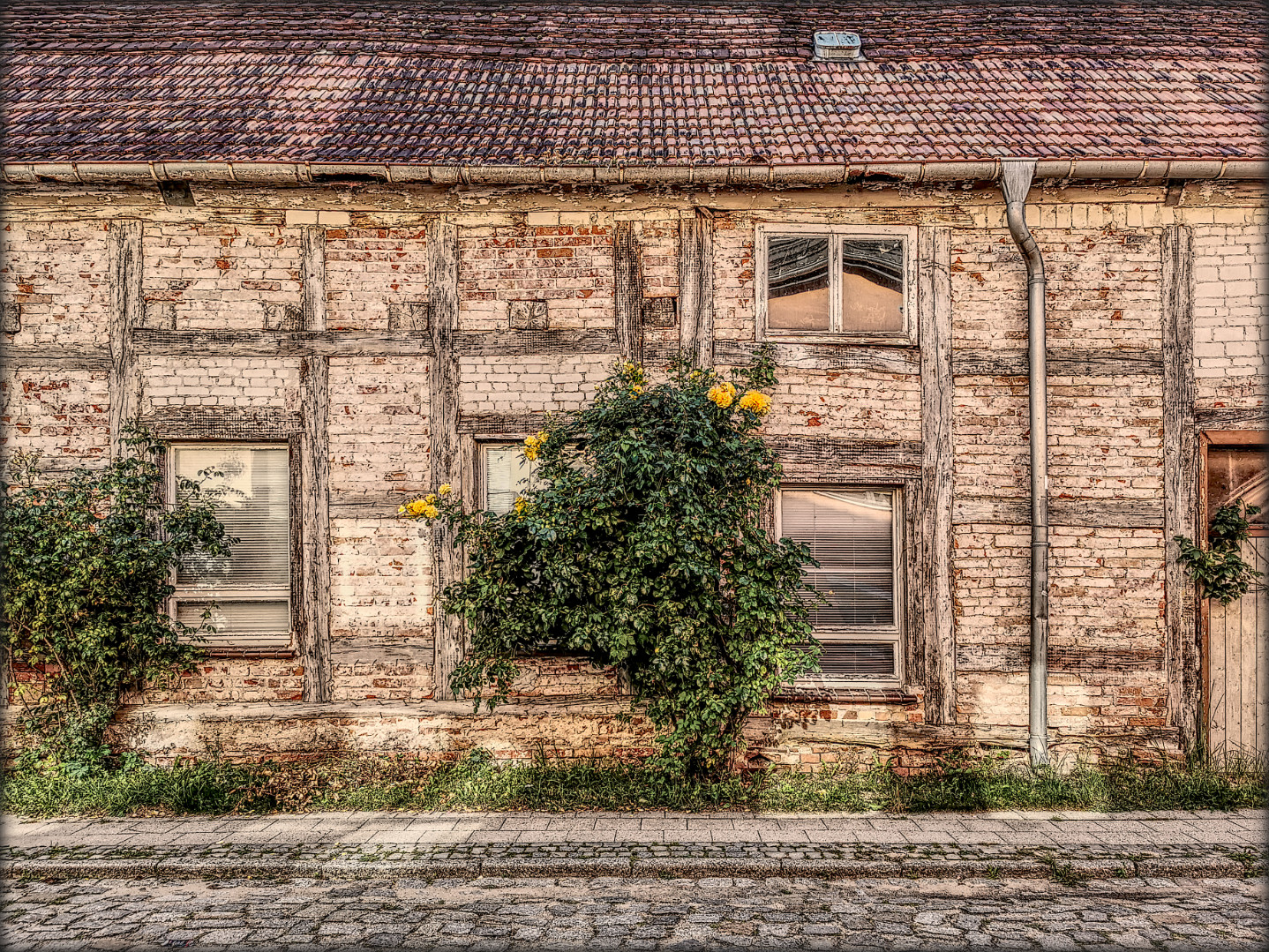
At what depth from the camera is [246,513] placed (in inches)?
257

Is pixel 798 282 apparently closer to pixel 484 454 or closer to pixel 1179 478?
pixel 484 454

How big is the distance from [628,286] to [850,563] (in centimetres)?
301

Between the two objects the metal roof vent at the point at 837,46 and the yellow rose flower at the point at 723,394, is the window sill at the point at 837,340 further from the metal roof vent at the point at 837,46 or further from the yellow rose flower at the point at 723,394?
the metal roof vent at the point at 837,46

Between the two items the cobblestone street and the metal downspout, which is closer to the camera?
the cobblestone street

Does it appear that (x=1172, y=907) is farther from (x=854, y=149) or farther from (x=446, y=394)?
(x=446, y=394)

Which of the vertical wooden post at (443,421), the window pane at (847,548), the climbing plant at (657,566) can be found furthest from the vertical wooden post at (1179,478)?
the vertical wooden post at (443,421)

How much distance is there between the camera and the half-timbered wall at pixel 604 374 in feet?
20.8

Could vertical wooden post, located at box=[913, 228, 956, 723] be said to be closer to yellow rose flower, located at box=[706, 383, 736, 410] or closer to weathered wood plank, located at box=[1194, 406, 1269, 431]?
yellow rose flower, located at box=[706, 383, 736, 410]

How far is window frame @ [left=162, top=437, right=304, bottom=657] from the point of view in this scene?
6379mm

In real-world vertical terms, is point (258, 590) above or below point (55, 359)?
below

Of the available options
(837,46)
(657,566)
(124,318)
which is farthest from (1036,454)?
(124,318)

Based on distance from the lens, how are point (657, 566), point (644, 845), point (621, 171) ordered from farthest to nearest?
point (621, 171) < point (657, 566) < point (644, 845)

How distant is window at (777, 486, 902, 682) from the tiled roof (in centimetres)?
276

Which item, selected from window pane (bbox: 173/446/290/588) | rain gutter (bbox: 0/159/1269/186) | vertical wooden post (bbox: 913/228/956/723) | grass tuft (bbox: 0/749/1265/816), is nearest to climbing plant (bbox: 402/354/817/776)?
grass tuft (bbox: 0/749/1265/816)
